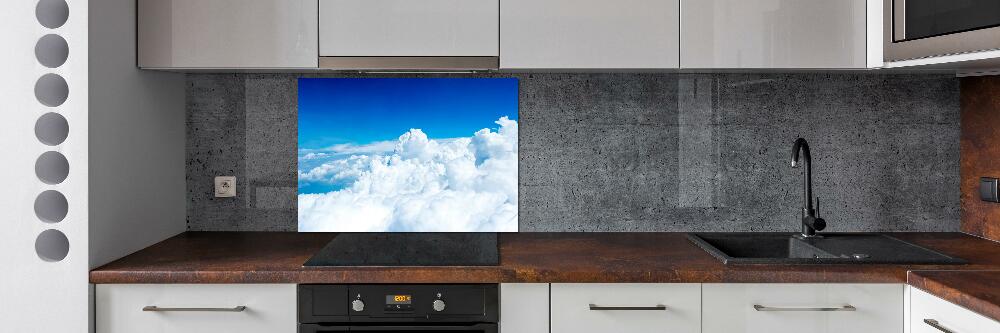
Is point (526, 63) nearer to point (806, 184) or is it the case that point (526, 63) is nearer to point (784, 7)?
point (784, 7)

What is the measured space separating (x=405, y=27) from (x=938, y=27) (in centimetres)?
146

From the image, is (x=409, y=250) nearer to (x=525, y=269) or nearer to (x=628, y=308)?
(x=525, y=269)

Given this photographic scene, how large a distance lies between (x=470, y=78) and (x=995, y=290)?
1599 mm

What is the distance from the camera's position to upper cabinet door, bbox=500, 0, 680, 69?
2.12m

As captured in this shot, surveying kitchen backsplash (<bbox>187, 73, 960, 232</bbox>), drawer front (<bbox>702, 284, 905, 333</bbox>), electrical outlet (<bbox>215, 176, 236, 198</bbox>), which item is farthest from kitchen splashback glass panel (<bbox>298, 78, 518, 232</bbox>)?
drawer front (<bbox>702, 284, 905, 333</bbox>)

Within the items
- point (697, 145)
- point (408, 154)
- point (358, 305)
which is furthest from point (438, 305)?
point (697, 145)

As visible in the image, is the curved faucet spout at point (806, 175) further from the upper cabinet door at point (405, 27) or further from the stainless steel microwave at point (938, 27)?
the upper cabinet door at point (405, 27)

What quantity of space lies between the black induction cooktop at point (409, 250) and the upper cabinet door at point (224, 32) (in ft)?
1.93

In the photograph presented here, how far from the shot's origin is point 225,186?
2.51 metres

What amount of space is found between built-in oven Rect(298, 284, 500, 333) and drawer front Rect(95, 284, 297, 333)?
0.06 metres

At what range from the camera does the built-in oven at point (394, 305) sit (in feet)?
6.04

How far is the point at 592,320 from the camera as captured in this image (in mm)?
1859
